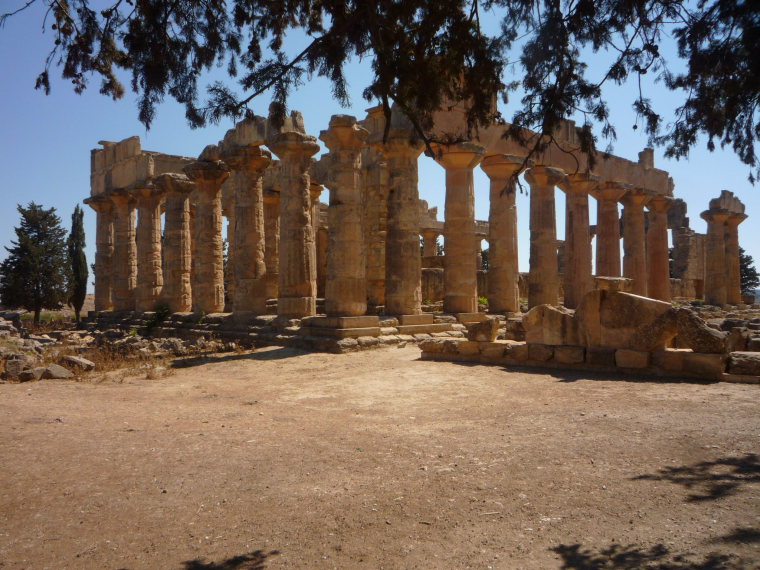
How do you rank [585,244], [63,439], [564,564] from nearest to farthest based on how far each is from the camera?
[564,564] → [63,439] → [585,244]

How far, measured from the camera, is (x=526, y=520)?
137 inches

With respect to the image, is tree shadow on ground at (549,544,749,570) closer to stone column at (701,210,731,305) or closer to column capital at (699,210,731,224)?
stone column at (701,210,731,305)

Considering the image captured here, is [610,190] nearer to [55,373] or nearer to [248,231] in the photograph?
[248,231]

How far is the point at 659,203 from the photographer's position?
23328mm

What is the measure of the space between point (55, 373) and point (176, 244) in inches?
431

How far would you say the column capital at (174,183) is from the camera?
65.0 ft

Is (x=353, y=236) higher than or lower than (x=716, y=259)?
lower

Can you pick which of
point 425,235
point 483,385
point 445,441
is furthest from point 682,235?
point 445,441

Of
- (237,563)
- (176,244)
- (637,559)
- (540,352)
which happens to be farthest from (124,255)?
(637,559)

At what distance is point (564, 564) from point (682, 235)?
3429 centimetres

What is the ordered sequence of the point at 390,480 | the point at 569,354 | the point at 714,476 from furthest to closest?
the point at 569,354
the point at 390,480
the point at 714,476

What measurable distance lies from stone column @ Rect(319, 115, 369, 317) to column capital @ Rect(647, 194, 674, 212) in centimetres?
1474

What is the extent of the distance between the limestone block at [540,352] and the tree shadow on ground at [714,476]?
498 cm

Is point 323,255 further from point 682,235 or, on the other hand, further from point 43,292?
point 682,235
